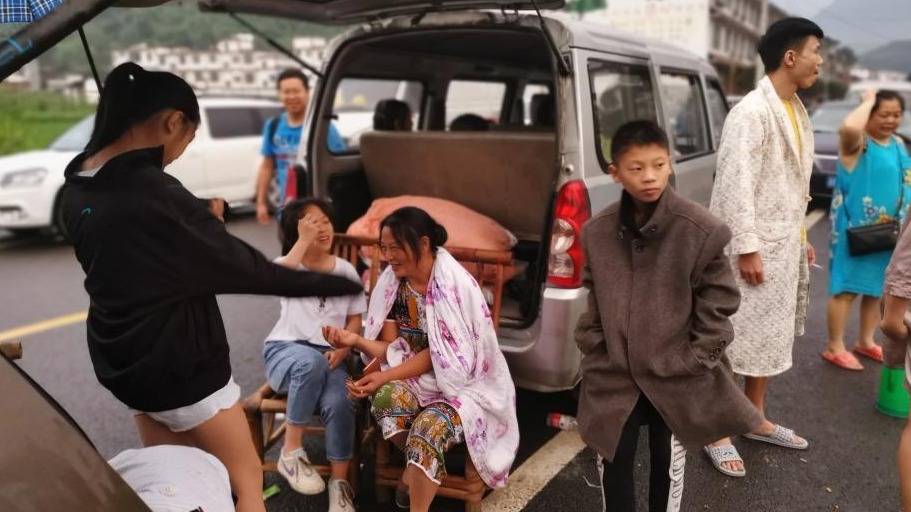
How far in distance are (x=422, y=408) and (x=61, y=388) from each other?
2.63m

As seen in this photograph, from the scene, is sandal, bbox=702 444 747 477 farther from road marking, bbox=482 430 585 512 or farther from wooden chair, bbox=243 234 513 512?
wooden chair, bbox=243 234 513 512

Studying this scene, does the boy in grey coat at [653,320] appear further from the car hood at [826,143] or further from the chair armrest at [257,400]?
the car hood at [826,143]

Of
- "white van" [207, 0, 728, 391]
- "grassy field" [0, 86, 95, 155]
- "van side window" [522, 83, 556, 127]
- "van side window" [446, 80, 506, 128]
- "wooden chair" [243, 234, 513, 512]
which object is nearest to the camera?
"wooden chair" [243, 234, 513, 512]

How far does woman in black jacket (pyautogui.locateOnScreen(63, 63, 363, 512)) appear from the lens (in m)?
1.37

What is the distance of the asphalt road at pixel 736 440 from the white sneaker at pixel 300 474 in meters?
0.09

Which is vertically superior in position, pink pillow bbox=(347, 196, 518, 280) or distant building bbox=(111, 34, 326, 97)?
pink pillow bbox=(347, 196, 518, 280)

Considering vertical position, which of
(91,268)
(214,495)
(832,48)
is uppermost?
(832,48)

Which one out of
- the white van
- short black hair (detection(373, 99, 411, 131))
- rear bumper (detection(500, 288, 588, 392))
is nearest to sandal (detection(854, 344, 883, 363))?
the white van

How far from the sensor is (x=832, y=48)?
3.10m

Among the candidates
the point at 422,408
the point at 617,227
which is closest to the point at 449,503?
the point at 422,408

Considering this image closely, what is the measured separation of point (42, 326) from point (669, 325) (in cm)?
478

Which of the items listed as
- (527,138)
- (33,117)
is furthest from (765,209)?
(33,117)

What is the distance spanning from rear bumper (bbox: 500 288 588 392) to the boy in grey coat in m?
0.52

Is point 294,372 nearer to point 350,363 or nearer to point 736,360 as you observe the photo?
point 350,363
